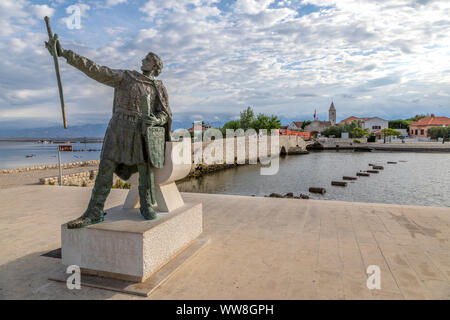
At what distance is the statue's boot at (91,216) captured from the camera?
117 inches

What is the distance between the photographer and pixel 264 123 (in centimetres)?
5409

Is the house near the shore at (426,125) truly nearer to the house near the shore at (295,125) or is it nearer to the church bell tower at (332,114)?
the church bell tower at (332,114)

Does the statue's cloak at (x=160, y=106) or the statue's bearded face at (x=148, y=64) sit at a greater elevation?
the statue's bearded face at (x=148, y=64)

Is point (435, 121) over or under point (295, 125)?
under

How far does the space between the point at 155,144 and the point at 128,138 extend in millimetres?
301

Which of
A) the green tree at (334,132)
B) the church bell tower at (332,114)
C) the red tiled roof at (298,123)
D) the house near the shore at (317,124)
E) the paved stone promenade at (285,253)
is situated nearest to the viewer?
the paved stone promenade at (285,253)

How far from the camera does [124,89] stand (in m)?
3.22

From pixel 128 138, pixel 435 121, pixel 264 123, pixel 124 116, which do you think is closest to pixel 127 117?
pixel 124 116

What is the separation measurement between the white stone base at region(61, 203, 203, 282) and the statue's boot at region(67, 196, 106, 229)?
6 centimetres

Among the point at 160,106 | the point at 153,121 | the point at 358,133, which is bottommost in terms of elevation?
the point at 153,121

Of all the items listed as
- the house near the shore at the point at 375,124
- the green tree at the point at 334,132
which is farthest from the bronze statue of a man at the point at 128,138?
the house near the shore at the point at 375,124

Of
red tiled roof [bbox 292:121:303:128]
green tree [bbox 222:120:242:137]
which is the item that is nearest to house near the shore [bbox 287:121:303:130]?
red tiled roof [bbox 292:121:303:128]

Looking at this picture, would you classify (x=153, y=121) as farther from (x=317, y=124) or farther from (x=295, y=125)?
(x=295, y=125)

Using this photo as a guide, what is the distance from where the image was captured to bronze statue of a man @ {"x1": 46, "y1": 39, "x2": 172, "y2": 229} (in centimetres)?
309
